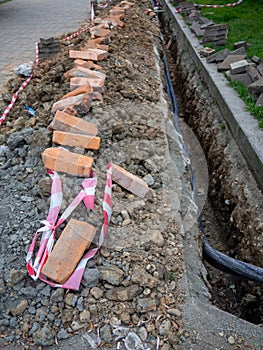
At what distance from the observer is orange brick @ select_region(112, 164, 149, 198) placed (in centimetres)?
328

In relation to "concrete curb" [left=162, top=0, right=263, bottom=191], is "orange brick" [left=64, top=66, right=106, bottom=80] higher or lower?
higher

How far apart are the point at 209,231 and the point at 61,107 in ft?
8.44

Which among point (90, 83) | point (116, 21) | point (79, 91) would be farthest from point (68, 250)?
point (116, 21)

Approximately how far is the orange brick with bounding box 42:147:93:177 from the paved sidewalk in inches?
145

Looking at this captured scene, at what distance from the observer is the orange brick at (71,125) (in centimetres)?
359

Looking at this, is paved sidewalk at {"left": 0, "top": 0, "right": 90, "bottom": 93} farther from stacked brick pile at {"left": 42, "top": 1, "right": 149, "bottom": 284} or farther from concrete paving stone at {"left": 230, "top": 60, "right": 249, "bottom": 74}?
concrete paving stone at {"left": 230, "top": 60, "right": 249, "bottom": 74}

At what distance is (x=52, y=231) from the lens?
2.67 metres

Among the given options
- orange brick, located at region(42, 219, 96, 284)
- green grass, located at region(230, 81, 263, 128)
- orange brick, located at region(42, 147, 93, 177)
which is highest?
orange brick, located at region(42, 147, 93, 177)

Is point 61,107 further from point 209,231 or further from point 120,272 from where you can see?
point 209,231

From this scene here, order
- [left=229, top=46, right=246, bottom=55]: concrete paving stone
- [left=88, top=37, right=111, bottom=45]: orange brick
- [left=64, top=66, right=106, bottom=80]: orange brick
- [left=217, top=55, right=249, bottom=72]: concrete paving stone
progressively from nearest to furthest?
[left=64, top=66, right=106, bottom=80]: orange brick < [left=88, top=37, right=111, bottom=45]: orange brick < [left=217, top=55, right=249, bottom=72]: concrete paving stone < [left=229, top=46, right=246, bottom=55]: concrete paving stone

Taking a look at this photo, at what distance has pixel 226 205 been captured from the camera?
4.65m

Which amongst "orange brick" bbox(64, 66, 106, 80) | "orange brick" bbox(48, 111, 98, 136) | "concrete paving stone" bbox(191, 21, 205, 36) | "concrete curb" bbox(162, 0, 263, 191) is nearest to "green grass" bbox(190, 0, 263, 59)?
"concrete paving stone" bbox(191, 21, 205, 36)

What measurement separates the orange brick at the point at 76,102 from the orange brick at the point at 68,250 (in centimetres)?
173

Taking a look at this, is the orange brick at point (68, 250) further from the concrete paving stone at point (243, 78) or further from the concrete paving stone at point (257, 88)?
the concrete paving stone at point (243, 78)
